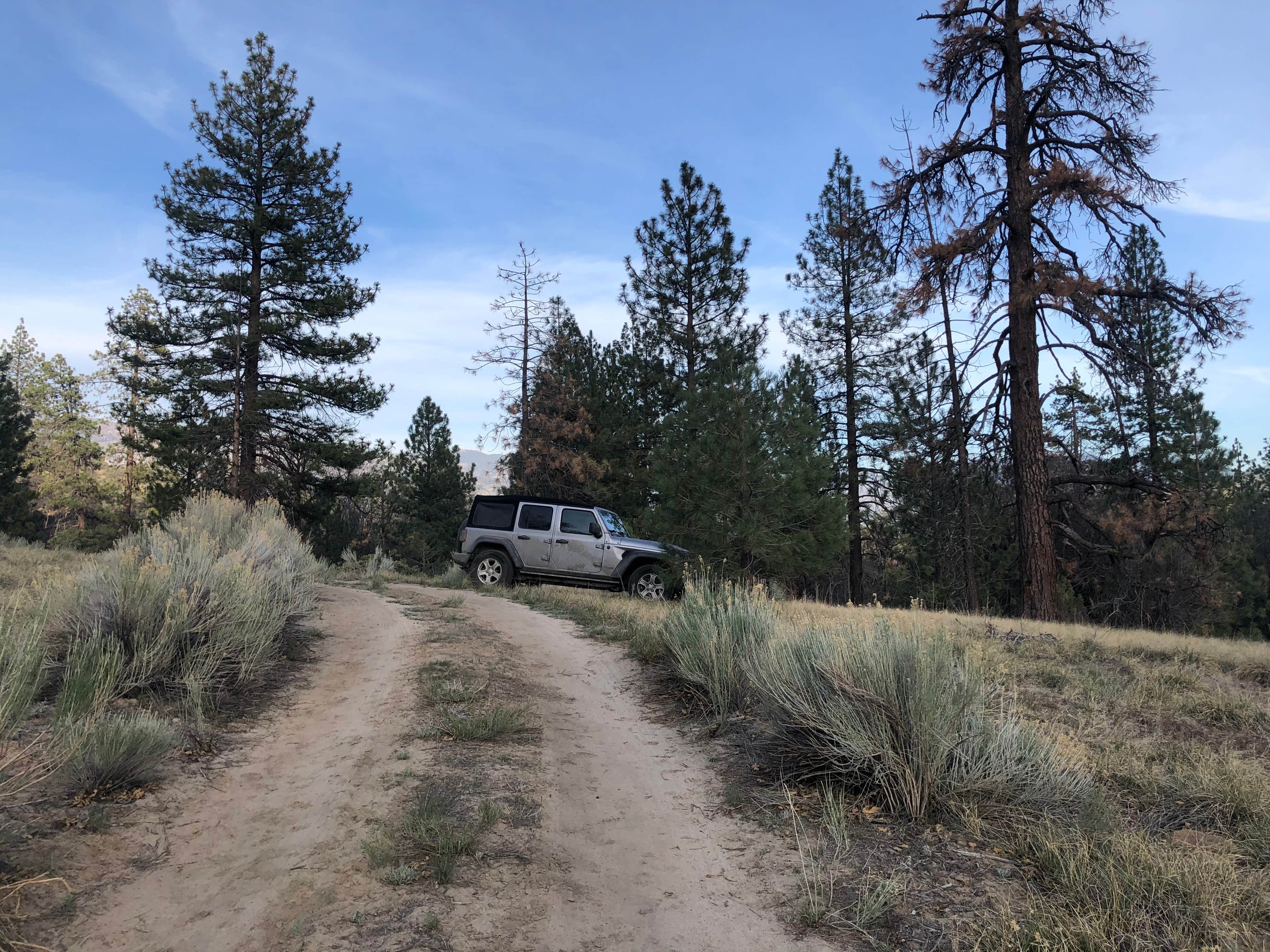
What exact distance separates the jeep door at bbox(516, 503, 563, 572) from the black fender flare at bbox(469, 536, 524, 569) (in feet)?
0.27

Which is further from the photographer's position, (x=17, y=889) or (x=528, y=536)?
(x=528, y=536)

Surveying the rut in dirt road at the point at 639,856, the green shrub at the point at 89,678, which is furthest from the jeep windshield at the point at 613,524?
the green shrub at the point at 89,678

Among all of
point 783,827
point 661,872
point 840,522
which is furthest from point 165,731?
point 840,522

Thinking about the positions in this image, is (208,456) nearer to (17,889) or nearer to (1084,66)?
(17,889)

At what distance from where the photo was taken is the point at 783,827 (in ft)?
13.3

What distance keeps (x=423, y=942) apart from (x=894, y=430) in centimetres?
2195

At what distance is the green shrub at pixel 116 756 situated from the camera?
3.83 m

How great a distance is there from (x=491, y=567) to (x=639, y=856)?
1157cm

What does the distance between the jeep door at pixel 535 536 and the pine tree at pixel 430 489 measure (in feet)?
53.6

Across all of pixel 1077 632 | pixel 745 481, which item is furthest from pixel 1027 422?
pixel 745 481

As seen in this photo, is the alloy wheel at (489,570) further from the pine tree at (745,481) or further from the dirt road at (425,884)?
the dirt road at (425,884)

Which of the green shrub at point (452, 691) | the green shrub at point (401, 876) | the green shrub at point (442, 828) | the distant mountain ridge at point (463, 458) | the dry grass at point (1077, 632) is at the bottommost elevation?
the green shrub at point (401, 876)

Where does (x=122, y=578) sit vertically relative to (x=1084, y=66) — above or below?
below

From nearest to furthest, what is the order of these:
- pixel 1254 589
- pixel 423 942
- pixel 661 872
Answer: pixel 423 942
pixel 661 872
pixel 1254 589
